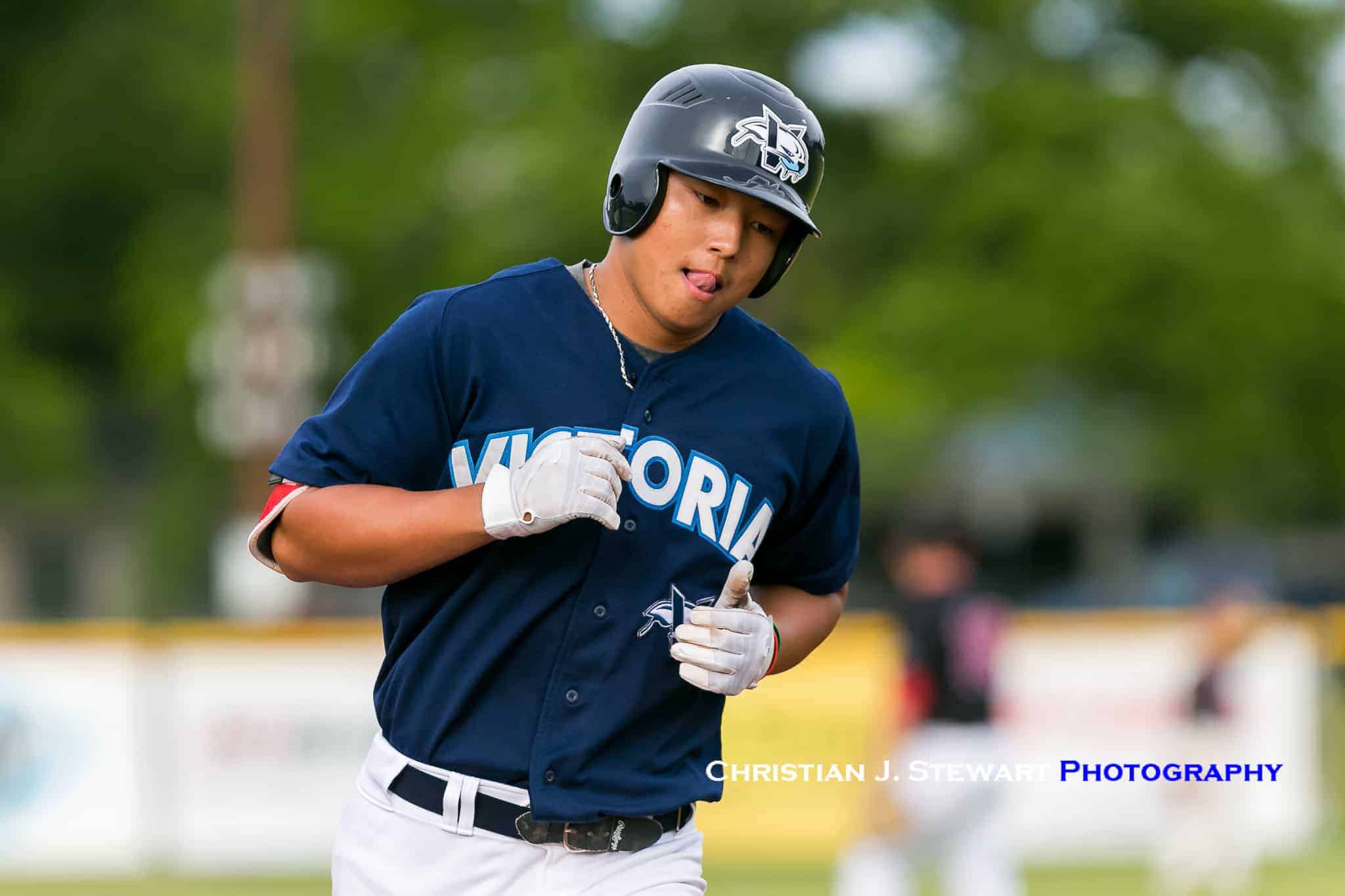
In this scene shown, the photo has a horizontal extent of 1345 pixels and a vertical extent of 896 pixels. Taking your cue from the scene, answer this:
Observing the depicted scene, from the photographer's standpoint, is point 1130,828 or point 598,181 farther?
point 598,181

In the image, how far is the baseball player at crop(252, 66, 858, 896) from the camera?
343 centimetres

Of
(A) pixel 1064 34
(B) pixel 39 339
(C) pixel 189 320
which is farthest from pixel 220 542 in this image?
(A) pixel 1064 34

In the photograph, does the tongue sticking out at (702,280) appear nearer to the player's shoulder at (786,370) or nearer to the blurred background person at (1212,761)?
the player's shoulder at (786,370)

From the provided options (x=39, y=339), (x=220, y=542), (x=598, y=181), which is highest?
(x=598, y=181)

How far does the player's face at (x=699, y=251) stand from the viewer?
11.5ft

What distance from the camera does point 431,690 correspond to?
351cm

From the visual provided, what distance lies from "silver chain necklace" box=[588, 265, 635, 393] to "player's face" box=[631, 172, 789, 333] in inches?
3.4

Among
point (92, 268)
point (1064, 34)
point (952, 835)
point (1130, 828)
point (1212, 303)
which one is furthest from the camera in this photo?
point (92, 268)

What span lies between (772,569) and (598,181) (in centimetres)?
2083

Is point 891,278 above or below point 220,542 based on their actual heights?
above

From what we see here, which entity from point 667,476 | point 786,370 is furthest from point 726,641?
point 786,370

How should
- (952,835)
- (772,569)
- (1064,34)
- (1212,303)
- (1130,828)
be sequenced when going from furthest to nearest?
(1064,34)
(1212,303)
(1130,828)
(952,835)
(772,569)

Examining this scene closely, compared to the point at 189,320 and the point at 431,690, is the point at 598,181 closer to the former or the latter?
the point at 189,320

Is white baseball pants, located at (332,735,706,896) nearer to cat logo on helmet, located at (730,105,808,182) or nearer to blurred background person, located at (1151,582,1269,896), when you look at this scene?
cat logo on helmet, located at (730,105,808,182)
